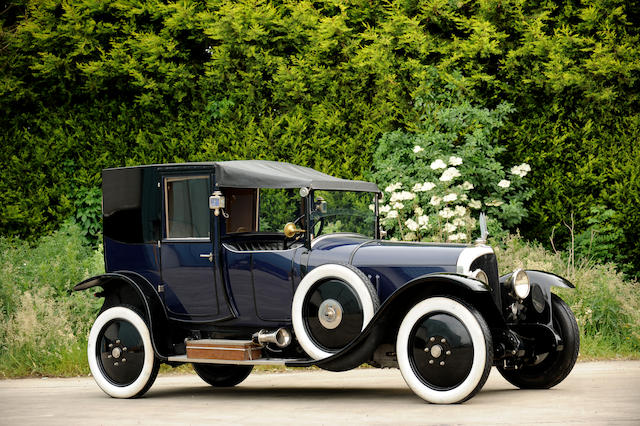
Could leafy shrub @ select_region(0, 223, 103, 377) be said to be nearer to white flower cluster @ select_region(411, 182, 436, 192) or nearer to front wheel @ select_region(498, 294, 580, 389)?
white flower cluster @ select_region(411, 182, 436, 192)

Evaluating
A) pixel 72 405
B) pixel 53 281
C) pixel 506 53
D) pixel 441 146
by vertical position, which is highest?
pixel 506 53

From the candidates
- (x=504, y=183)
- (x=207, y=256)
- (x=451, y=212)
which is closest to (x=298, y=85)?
(x=451, y=212)

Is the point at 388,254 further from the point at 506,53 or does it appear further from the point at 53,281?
the point at 506,53

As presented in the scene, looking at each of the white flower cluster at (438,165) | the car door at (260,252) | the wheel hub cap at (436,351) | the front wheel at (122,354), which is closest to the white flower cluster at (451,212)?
the white flower cluster at (438,165)

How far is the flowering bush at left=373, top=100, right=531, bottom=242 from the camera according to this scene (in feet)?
40.3

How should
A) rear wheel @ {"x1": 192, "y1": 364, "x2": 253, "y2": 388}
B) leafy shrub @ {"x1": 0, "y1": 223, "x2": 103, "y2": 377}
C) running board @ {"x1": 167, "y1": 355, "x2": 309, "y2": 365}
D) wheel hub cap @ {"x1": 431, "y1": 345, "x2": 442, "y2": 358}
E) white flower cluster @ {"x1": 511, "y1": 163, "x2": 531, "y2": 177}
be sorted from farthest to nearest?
white flower cluster @ {"x1": 511, "y1": 163, "x2": 531, "y2": 177}, leafy shrub @ {"x1": 0, "y1": 223, "x2": 103, "y2": 377}, rear wheel @ {"x1": 192, "y1": 364, "x2": 253, "y2": 388}, running board @ {"x1": 167, "y1": 355, "x2": 309, "y2": 365}, wheel hub cap @ {"x1": 431, "y1": 345, "x2": 442, "y2": 358}

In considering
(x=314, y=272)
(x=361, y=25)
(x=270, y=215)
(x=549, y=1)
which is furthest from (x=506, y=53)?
(x=314, y=272)

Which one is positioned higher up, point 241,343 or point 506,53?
point 506,53

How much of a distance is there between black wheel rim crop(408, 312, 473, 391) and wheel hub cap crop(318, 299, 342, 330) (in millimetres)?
686

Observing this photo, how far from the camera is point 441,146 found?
12.8m

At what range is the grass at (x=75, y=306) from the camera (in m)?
9.83

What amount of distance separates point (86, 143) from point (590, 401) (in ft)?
30.5

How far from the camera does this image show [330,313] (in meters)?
7.12

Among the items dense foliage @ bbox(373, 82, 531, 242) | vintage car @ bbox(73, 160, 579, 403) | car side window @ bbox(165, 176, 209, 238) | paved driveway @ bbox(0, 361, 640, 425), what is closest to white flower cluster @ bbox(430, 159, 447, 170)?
dense foliage @ bbox(373, 82, 531, 242)
